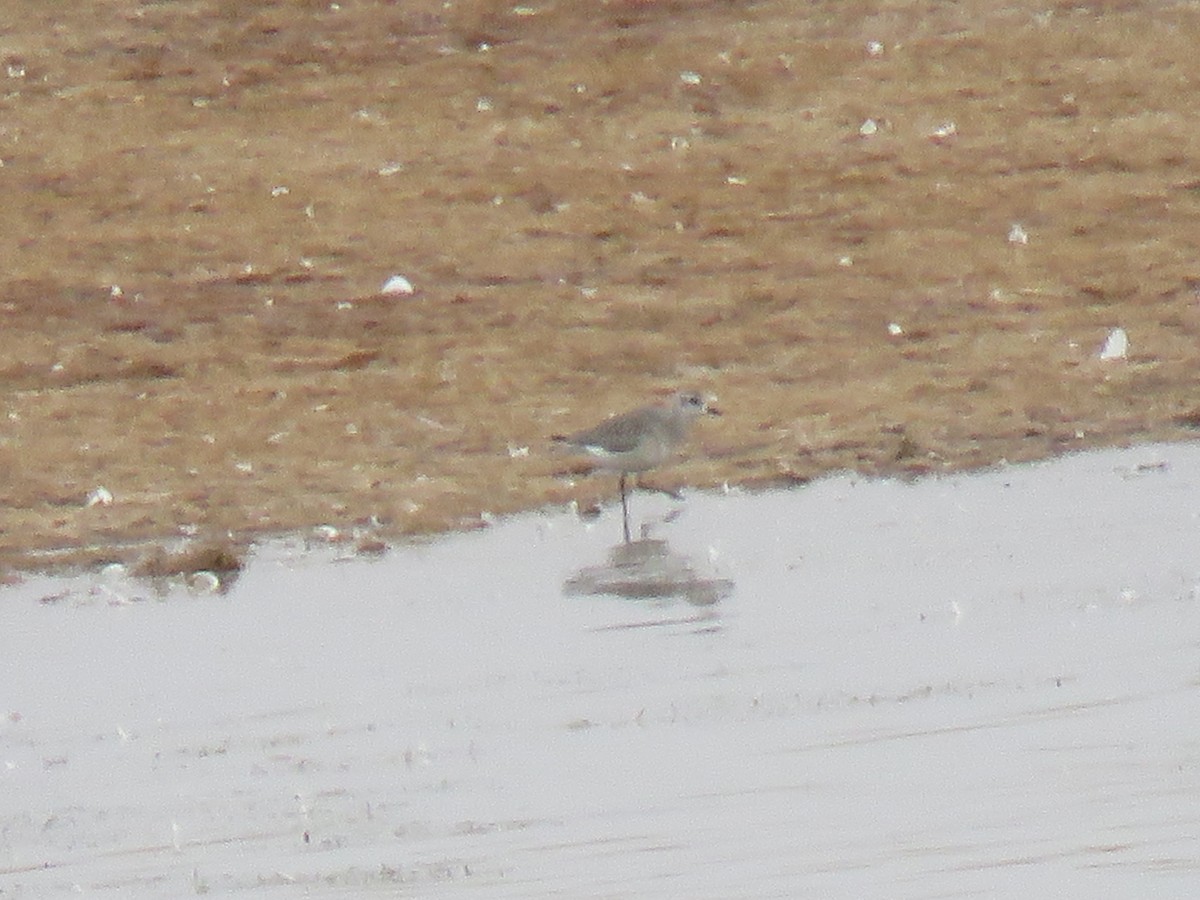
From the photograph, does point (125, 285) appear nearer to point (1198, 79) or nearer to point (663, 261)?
point (663, 261)

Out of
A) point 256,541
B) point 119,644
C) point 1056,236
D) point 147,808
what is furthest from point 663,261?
point 147,808

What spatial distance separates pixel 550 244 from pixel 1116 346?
538cm

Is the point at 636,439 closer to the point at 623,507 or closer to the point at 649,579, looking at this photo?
the point at 623,507

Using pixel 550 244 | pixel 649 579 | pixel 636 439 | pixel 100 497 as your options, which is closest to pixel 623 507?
pixel 636 439

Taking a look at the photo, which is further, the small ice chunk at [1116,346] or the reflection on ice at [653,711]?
the small ice chunk at [1116,346]

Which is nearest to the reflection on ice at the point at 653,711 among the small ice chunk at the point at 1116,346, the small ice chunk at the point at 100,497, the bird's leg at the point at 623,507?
the bird's leg at the point at 623,507

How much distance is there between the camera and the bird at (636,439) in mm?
13820

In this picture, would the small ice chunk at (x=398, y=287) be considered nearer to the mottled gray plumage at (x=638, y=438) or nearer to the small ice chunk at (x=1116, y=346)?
the small ice chunk at (x=1116, y=346)

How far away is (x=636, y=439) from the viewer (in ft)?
45.3

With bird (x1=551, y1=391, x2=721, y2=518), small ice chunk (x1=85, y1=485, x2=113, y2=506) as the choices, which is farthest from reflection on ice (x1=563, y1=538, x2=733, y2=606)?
small ice chunk (x1=85, y1=485, x2=113, y2=506)

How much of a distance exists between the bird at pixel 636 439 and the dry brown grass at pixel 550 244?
0.33m

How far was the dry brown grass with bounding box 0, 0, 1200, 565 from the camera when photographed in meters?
15.4

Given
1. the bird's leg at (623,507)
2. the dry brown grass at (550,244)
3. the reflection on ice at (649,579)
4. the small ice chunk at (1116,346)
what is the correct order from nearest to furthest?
the reflection on ice at (649,579) → the bird's leg at (623,507) → the dry brown grass at (550,244) → the small ice chunk at (1116,346)

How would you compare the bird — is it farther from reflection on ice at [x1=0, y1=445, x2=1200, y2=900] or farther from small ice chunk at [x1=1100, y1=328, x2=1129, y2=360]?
small ice chunk at [x1=1100, y1=328, x2=1129, y2=360]
